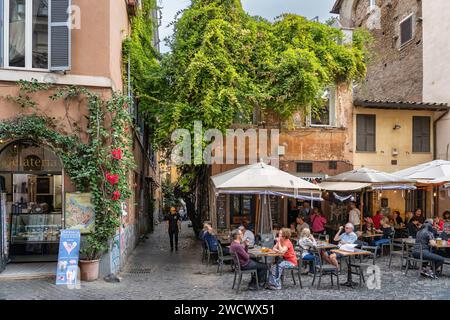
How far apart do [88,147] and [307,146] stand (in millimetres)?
9391

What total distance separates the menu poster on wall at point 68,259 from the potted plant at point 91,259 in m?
0.33

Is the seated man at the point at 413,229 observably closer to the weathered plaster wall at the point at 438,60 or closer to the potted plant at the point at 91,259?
the weathered plaster wall at the point at 438,60

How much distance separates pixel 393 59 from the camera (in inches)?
886

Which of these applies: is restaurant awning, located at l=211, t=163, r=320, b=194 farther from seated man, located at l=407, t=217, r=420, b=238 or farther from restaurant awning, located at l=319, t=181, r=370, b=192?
seated man, located at l=407, t=217, r=420, b=238

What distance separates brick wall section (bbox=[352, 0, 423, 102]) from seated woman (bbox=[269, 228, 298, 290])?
40.9ft

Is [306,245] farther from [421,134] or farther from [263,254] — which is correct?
[421,134]

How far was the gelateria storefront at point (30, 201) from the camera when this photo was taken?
10461 millimetres

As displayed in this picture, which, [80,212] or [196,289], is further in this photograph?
[80,212]

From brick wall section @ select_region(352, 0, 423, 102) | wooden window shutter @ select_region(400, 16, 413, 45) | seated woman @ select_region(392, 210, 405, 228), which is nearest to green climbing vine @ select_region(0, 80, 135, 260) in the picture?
seated woman @ select_region(392, 210, 405, 228)

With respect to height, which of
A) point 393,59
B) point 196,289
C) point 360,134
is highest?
point 393,59

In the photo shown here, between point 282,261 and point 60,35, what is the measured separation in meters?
7.15

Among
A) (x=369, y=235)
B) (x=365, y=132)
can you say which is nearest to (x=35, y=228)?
(x=369, y=235)

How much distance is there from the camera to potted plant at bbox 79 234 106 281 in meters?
9.60
